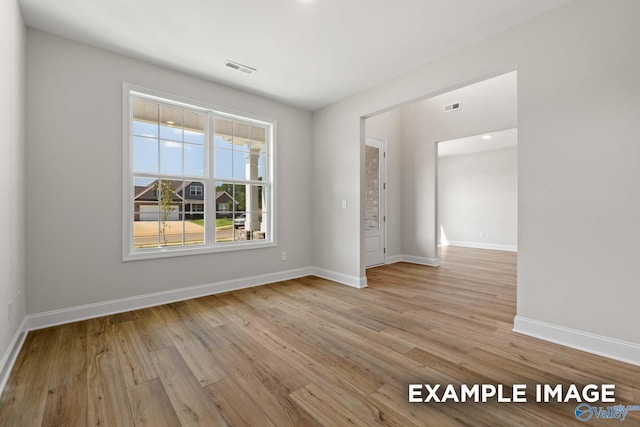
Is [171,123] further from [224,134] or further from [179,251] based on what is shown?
[179,251]

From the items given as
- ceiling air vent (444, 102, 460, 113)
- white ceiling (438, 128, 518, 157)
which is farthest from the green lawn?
white ceiling (438, 128, 518, 157)

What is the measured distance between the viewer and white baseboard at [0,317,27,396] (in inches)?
70.2

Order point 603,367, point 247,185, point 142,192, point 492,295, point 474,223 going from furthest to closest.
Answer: point 474,223
point 247,185
point 492,295
point 142,192
point 603,367

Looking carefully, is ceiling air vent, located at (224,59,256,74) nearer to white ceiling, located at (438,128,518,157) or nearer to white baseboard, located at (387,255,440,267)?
white baseboard, located at (387,255,440,267)

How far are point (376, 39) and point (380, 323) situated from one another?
9.24 ft

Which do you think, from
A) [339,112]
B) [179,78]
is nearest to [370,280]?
[339,112]

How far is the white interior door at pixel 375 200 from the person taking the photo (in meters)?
5.45

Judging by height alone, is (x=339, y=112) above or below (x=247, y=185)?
above

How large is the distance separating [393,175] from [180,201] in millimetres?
4138

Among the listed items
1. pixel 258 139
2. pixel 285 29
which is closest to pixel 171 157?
pixel 258 139

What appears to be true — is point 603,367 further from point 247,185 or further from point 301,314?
point 247,185

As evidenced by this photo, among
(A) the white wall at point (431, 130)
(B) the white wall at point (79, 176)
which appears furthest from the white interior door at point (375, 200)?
(B) the white wall at point (79, 176)

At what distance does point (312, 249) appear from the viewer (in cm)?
480

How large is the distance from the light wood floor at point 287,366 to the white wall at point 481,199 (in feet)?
17.0
